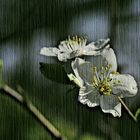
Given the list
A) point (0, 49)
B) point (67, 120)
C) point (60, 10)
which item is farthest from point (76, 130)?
point (60, 10)

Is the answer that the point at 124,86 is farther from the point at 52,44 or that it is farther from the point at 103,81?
the point at 52,44

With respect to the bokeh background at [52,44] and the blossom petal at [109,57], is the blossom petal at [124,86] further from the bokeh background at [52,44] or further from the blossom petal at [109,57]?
the bokeh background at [52,44]

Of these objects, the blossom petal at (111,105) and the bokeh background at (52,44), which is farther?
the bokeh background at (52,44)

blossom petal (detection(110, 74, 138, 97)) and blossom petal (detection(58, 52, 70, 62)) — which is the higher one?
blossom petal (detection(58, 52, 70, 62))

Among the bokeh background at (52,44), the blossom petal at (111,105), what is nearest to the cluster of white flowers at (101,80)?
the blossom petal at (111,105)

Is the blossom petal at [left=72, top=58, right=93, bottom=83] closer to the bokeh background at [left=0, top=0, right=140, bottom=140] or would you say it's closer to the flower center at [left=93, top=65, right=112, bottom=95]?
the flower center at [left=93, top=65, right=112, bottom=95]

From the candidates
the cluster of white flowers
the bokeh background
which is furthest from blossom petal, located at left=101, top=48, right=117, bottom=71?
the bokeh background
